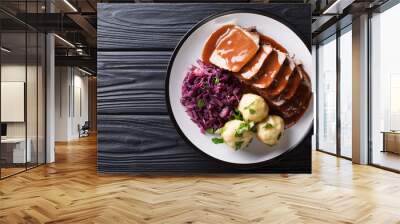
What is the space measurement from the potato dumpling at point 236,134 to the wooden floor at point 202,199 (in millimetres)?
1973

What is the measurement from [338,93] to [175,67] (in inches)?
339

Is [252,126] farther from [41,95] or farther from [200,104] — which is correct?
[41,95]

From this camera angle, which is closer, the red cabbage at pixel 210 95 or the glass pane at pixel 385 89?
the red cabbage at pixel 210 95

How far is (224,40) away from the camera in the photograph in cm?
61

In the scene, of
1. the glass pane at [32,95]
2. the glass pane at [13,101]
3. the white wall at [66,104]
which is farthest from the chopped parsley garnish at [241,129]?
the white wall at [66,104]

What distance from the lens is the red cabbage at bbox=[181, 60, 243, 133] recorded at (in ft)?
1.93

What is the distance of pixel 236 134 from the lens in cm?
59

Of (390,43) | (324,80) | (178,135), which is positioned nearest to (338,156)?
(324,80)

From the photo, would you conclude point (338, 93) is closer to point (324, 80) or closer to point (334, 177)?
point (324, 80)

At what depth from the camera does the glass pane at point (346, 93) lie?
313 inches

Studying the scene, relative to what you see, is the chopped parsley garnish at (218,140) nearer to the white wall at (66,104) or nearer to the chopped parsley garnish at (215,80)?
the chopped parsley garnish at (215,80)

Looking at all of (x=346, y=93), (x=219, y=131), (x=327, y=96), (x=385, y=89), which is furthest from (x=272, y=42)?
(x=327, y=96)

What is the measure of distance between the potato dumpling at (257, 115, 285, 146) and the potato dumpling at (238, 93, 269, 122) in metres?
0.01

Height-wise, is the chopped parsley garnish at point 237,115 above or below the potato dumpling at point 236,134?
above
